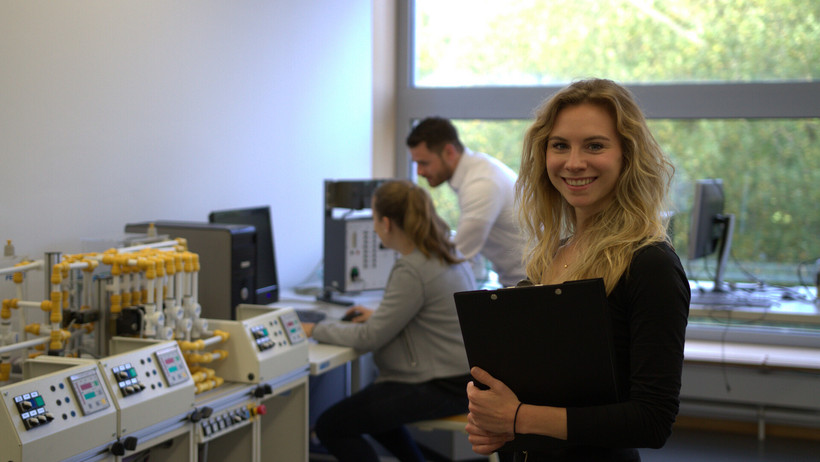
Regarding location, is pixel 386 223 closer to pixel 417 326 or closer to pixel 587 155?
pixel 417 326

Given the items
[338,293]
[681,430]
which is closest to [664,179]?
[338,293]

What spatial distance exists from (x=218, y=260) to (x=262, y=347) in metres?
0.42

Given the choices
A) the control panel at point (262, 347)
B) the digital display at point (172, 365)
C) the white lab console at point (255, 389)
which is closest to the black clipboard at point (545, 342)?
the digital display at point (172, 365)

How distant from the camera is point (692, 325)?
14.8 feet

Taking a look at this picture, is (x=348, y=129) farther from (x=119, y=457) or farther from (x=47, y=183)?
(x=119, y=457)

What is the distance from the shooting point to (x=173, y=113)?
3.18 metres

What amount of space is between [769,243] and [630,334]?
3.70m

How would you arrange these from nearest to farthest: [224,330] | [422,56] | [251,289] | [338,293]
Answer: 1. [224,330]
2. [251,289]
3. [338,293]
4. [422,56]

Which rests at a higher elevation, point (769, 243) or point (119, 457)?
point (769, 243)

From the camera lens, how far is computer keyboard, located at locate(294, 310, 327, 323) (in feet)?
10.7

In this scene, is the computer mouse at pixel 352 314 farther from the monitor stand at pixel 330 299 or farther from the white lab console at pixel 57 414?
the white lab console at pixel 57 414

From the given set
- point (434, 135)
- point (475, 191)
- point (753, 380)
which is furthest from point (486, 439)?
point (753, 380)

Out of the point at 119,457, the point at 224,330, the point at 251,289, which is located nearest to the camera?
the point at 119,457

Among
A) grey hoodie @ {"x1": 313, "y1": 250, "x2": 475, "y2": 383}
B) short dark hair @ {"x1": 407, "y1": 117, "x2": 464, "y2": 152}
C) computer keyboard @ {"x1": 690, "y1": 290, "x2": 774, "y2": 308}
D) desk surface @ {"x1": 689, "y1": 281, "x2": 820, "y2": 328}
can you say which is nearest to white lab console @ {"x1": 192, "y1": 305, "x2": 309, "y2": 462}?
grey hoodie @ {"x1": 313, "y1": 250, "x2": 475, "y2": 383}
